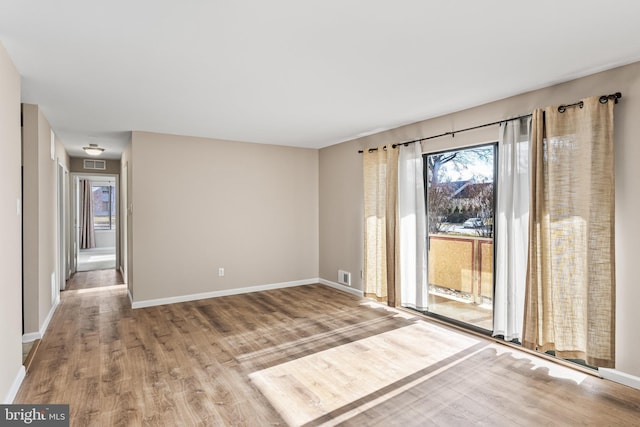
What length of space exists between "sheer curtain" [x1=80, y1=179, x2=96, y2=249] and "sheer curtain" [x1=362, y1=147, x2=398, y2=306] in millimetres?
10242

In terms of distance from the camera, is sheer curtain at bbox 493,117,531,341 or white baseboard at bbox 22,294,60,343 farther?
white baseboard at bbox 22,294,60,343

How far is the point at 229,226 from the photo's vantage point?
18.7ft

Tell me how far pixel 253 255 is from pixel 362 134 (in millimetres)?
2679

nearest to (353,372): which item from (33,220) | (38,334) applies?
(38,334)

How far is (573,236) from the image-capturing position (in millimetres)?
2910

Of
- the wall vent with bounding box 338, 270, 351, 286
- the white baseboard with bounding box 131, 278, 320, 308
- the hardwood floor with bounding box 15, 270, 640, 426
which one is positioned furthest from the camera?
the wall vent with bounding box 338, 270, 351, 286

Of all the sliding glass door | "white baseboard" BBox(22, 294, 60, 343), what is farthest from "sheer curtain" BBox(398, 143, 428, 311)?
"white baseboard" BBox(22, 294, 60, 343)

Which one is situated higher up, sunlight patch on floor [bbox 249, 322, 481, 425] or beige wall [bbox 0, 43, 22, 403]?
beige wall [bbox 0, 43, 22, 403]

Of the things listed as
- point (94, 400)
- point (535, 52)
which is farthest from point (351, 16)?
point (94, 400)

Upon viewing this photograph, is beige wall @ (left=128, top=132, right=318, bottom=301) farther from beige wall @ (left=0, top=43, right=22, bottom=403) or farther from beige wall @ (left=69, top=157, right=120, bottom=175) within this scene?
beige wall @ (left=69, top=157, right=120, bottom=175)

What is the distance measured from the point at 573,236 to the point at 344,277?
11.6 feet

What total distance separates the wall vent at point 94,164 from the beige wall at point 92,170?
0.14ft

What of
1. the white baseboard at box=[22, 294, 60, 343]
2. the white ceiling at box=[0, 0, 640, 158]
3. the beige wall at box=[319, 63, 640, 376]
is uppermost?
the white ceiling at box=[0, 0, 640, 158]

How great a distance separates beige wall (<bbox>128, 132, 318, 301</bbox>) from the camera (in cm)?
504
